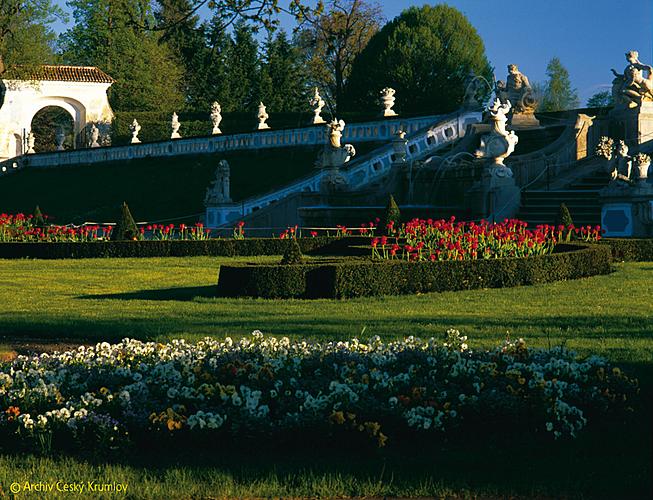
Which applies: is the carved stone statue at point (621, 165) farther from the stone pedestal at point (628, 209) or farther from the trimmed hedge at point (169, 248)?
the trimmed hedge at point (169, 248)

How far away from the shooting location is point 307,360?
26.6ft

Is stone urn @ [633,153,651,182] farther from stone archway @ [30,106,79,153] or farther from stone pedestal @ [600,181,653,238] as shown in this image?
stone archway @ [30,106,79,153]

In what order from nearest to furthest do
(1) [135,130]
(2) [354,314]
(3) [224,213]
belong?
(2) [354,314]
(3) [224,213]
(1) [135,130]

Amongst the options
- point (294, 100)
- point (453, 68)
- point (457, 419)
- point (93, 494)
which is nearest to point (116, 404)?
point (93, 494)

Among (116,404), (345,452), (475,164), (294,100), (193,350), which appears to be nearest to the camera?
(345,452)

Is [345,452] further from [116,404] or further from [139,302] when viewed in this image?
[139,302]

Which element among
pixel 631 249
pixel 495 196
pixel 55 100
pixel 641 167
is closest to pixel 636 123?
pixel 495 196

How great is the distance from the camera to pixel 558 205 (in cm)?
2556

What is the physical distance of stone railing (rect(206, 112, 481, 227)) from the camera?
31.1m

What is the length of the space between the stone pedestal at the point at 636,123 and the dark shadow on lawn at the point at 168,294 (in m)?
16.5

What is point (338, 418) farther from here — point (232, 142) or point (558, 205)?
point (232, 142)

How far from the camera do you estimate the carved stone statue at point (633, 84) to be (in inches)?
1118

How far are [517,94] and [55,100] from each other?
1541 inches

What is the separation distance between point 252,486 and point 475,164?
22587 millimetres
